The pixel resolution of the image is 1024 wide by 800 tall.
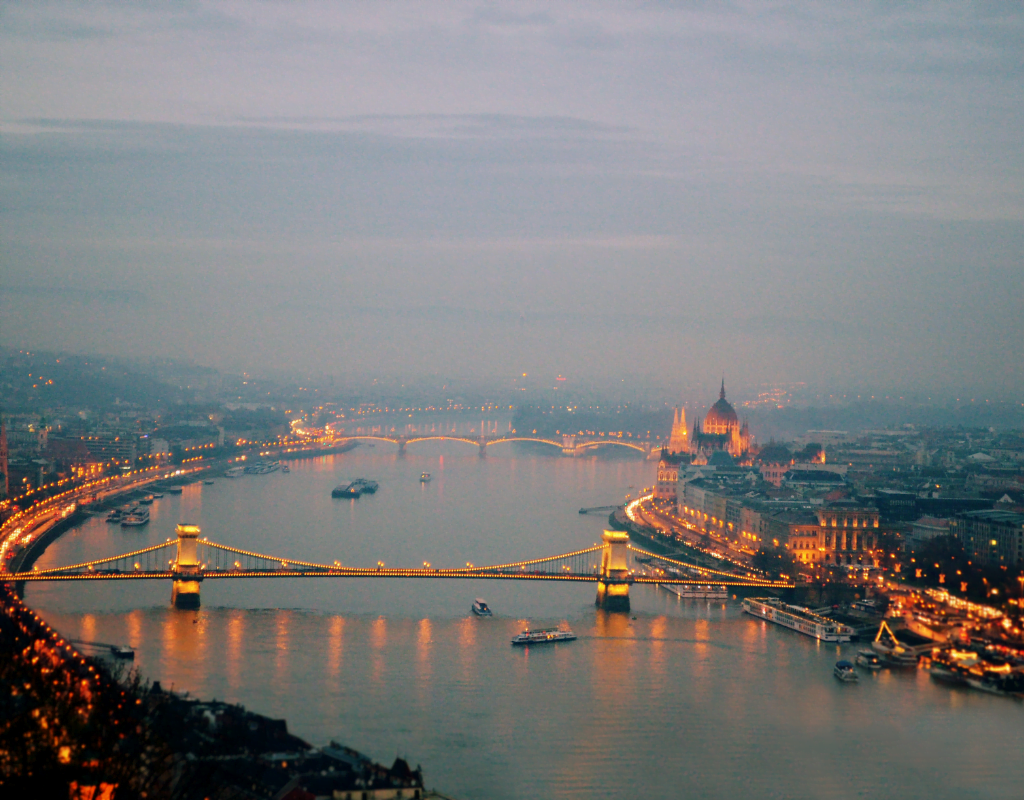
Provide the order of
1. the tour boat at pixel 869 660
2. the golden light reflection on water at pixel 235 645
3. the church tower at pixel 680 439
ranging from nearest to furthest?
the golden light reflection on water at pixel 235 645 < the tour boat at pixel 869 660 < the church tower at pixel 680 439

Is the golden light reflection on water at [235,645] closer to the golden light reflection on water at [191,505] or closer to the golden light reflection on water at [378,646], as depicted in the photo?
the golden light reflection on water at [378,646]

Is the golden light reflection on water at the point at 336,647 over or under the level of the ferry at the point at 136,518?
under

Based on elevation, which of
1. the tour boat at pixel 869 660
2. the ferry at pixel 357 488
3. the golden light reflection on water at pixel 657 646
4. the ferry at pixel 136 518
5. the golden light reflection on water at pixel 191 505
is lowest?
the tour boat at pixel 869 660

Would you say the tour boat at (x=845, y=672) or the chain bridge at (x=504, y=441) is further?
the chain bridge at (x=504, y=441)

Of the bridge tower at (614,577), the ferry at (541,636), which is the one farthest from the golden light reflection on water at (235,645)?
the bridge tower at (614,577)

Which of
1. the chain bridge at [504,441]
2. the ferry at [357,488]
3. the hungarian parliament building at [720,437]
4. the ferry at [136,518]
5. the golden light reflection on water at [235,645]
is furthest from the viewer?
the chain bridge at [504,441]

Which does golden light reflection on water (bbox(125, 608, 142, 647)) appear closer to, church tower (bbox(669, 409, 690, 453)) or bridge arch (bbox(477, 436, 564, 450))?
church tower (bbox(669, 409, 690, 453))

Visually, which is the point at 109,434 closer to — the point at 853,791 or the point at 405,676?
the point at 405,676

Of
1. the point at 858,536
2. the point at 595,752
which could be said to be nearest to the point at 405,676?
the point at 595,752
